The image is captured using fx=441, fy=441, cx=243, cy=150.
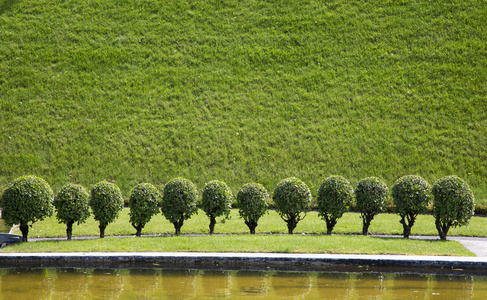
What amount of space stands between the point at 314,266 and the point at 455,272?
2.91 meters

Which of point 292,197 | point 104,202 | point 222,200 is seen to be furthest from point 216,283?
point 104,202

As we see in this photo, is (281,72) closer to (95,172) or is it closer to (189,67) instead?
(189,67)

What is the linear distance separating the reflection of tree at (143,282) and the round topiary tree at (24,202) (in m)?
4.56

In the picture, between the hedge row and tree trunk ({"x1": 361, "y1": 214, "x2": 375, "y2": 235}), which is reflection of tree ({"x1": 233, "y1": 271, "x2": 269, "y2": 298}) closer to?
the hedge row

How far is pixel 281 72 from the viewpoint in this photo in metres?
25.7

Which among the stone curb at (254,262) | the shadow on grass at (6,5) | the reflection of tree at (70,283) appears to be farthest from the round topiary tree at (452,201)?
the shadow on grass at (6,5)

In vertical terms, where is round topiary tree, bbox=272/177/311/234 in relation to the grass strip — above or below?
above

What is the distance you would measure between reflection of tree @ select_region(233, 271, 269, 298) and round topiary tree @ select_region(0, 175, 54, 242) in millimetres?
6466

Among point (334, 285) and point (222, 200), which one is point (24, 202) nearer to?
point (222, 200)

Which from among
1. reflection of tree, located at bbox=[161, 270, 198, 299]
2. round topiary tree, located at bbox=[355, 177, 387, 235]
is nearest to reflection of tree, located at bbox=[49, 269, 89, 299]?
reflection of tree, located at bbox=[161, 270, 198, 299]

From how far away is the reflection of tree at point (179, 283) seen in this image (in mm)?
7852

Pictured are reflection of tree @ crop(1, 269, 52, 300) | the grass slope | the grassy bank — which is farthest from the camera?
the grass slope

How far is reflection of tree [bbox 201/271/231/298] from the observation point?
7918 mm

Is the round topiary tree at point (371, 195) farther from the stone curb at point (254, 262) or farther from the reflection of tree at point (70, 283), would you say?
the reflection of tree at point (70, 283)
